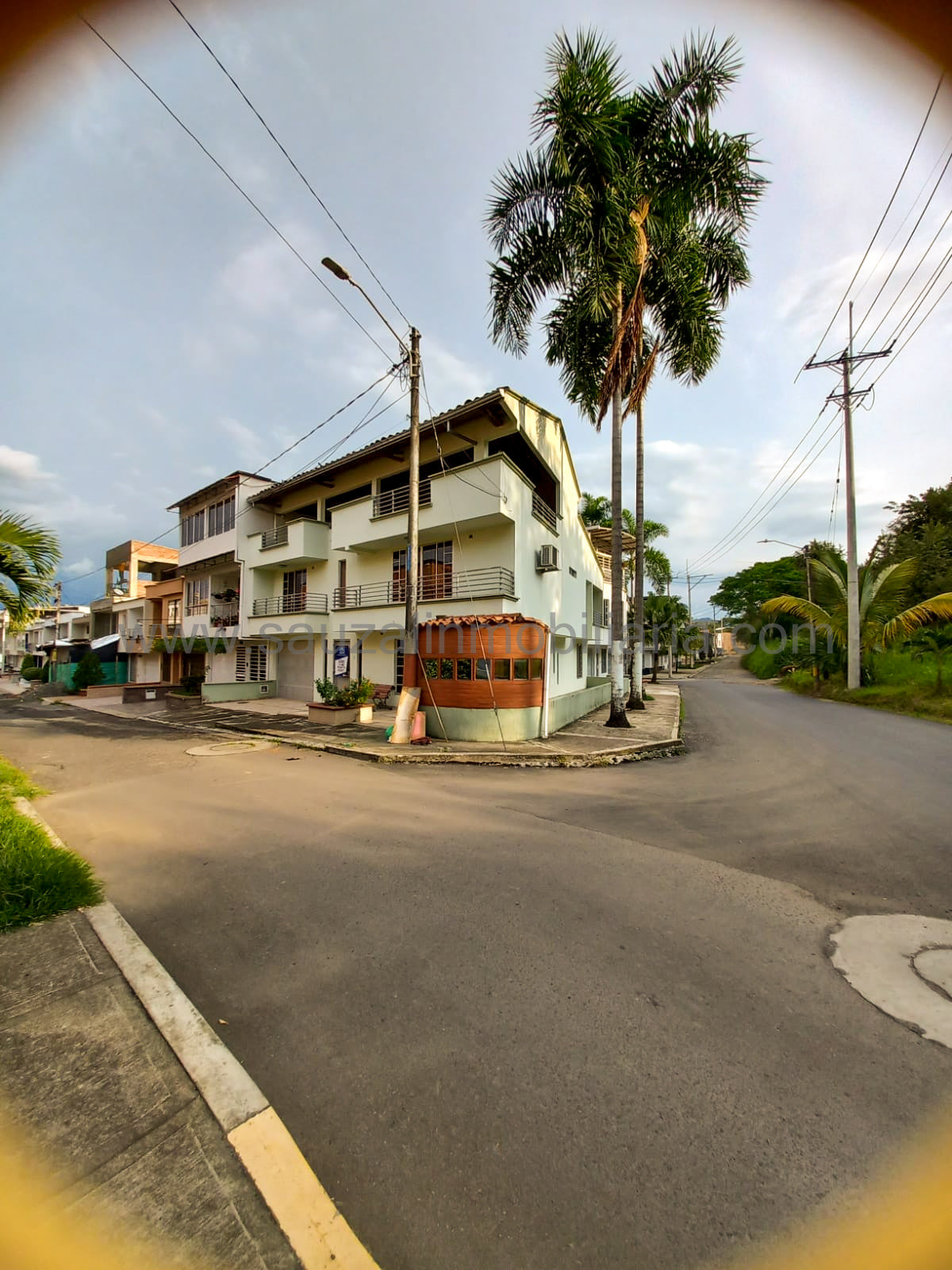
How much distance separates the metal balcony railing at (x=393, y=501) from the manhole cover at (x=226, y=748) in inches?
342

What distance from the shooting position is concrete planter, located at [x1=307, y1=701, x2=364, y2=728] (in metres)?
15.1

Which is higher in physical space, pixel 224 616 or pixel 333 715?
pixel 224 616

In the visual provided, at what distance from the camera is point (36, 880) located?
3.77 metres

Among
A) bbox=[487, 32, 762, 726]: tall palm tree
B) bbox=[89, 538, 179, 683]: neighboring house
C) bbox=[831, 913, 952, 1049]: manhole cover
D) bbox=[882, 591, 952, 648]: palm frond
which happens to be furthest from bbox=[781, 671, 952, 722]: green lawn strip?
bbox=[89, 538, 179, 683]: neighboring house

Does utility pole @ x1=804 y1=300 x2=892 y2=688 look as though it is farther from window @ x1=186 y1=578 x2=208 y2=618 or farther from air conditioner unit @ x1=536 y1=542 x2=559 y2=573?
window @ x1=186 y1=578 x2=208 y2=618

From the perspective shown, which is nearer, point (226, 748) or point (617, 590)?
point (226, 748)

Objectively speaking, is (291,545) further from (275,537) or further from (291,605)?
(291,605)

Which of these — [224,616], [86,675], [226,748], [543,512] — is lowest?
[226,748]

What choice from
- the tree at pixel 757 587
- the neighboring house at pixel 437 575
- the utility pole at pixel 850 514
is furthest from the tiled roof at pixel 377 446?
the tree at pixel 757 587

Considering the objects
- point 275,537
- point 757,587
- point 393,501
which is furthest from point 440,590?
point 757,587

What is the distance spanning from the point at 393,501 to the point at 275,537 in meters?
7.72

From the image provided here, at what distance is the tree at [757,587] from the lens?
49938 millimetres

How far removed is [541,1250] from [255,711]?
63.0 feet

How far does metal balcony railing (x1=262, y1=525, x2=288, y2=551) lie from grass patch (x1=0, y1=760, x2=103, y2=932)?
1791 cm
